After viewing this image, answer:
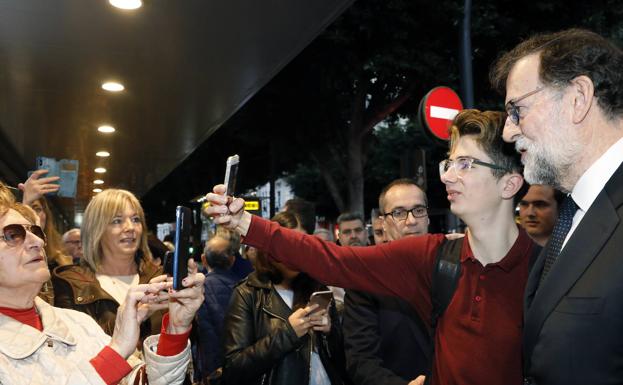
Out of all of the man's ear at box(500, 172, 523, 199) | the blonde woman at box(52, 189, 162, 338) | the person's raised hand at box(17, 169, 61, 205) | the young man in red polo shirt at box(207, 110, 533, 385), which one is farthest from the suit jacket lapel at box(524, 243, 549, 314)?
the person's raised hand at box(17, 169, 61, 205)

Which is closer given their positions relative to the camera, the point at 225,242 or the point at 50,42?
the point at 50,42

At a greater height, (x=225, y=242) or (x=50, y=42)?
(x=50, y=42)

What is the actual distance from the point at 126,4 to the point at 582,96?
12.8ft

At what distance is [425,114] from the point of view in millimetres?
7859

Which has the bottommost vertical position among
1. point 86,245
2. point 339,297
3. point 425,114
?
point 339,297

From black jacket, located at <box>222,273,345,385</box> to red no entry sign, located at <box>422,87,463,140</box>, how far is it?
165 inches

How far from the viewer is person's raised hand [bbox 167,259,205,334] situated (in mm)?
2992

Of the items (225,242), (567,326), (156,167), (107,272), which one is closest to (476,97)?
(156,167)

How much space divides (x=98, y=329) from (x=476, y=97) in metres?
15.6

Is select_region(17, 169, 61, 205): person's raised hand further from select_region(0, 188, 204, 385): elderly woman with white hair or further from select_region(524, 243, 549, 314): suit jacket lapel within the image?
select_region(524, 243, 549, 314): suit jacket lapel

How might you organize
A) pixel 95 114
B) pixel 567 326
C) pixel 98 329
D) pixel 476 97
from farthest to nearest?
pixel 476 97, pixel 95 114, pixel 98 329, pixel 567 326

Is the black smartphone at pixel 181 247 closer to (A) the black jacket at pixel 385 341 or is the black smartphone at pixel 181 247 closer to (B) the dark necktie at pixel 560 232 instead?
(A) the black jacket at pixel 385 341

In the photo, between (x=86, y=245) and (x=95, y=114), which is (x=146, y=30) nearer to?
(x=86, y=245)

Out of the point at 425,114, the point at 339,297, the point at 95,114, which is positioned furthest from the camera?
the point at 95,114
